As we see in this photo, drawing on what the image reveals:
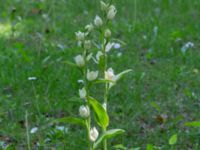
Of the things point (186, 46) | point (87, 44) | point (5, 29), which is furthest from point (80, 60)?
point (5, 29)

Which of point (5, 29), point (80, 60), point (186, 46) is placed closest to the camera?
point (80, 60)

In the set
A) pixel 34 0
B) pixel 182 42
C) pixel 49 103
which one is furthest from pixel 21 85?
pixel 34 0

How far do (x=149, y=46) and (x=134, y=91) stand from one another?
1.05 m

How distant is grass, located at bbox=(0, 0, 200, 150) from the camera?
344 cm

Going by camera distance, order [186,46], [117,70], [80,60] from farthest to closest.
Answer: [186,46] < [117,70] < [80,60]

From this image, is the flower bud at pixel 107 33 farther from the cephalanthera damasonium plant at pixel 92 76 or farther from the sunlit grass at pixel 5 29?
the sunlit grass at pixel 5 29

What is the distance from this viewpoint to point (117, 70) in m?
4.46

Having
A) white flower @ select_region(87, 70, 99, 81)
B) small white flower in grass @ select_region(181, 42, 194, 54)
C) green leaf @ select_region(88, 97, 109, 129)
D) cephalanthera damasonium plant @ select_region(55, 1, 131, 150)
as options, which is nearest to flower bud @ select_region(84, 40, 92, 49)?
cephalanthera damasonium plant @ select_region(55, 1, 131, 150)

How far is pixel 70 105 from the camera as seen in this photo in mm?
3785

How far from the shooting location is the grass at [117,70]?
11.3 ft

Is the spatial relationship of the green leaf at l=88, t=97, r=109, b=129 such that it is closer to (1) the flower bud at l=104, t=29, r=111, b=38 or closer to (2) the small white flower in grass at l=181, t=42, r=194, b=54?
(1) the flower bud at l=104, t=29, r=111, b=38

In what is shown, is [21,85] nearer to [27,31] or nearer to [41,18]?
[27,31]

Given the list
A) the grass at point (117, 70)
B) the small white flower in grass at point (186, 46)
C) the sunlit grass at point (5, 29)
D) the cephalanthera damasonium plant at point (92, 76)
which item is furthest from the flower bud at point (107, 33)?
the sunlit grass at point (5, 29)

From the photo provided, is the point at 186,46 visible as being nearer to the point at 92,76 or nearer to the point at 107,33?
the point at 107,33
